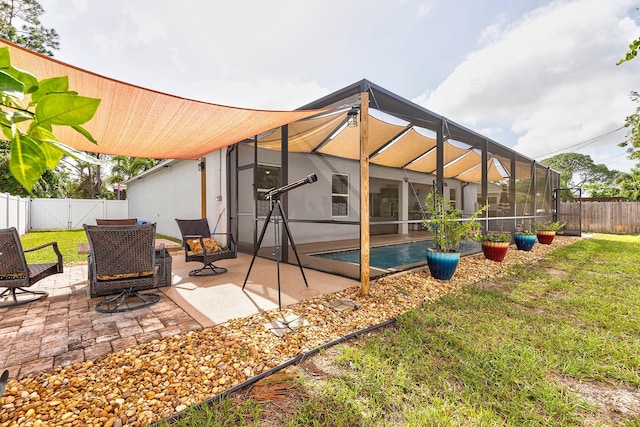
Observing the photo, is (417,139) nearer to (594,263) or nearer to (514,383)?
(594,263)

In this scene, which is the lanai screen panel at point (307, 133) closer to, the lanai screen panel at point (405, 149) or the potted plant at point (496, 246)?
the lanai screen panel at point (405, 149)

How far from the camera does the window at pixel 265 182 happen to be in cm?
684

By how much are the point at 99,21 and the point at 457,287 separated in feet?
23.5

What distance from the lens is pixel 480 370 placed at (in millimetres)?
2232

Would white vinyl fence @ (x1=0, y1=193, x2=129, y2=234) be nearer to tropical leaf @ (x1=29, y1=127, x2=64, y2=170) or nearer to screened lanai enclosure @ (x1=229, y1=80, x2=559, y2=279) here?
screened lanai enclosure @ (x1=229, y1=80, x2=559, y2=279)

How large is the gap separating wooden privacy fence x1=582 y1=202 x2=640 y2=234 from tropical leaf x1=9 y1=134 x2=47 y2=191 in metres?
18.8

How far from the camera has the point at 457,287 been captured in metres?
4.33

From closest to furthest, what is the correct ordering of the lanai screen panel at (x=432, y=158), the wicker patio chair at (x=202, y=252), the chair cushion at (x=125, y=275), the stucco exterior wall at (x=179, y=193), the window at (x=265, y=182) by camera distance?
the chair cushion at (x=125, y=275), the wicker patio chair at (x=202, y=252), the window at (x=265, y=182), the stucco exterior wall at (x=179, y=193), the lanai screen panel at (x=432, y=158)

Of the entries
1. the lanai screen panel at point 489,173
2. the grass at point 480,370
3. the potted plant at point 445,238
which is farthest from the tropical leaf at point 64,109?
the lanai screen panel at point 489,173

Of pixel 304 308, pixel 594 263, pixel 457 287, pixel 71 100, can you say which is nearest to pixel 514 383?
pixel 304 308

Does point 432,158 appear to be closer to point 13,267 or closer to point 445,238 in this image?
point 445,238

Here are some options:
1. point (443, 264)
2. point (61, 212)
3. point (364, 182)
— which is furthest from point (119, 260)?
point (61, 212)

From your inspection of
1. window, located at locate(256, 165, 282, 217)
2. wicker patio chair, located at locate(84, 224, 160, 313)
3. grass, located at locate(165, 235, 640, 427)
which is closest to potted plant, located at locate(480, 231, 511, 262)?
grass, located at locate(165, 235, 640, 427)

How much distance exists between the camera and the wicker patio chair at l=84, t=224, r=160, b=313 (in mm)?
3142
